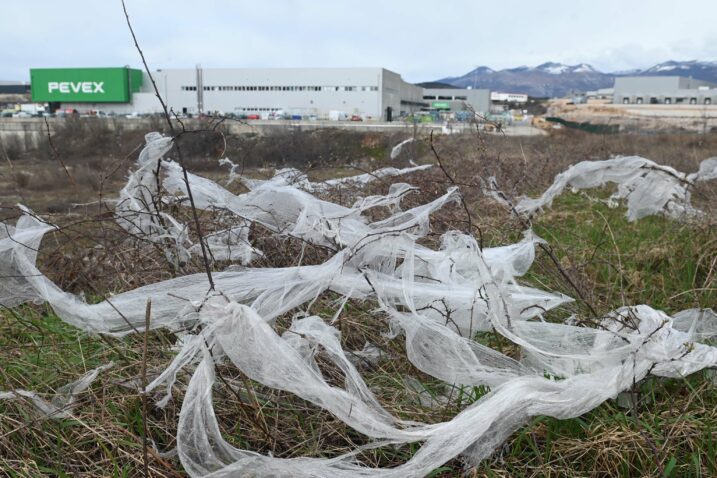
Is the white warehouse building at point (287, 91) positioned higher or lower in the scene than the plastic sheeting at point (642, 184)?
higher

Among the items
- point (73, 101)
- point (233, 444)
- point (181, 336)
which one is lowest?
point (233, 444)

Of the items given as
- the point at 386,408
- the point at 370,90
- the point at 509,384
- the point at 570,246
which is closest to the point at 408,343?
the point at 386,408

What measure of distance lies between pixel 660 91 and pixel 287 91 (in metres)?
35.3

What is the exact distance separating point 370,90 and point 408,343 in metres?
51.2

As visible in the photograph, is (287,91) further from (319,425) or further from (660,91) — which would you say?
(319,425)

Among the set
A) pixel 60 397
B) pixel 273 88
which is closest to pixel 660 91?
pixel 273 88

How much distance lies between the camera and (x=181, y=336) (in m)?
2.31

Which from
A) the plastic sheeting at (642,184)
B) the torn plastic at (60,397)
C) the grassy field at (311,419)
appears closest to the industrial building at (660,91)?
the plastic sheeting at (642,184)

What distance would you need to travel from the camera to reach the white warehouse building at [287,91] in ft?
169

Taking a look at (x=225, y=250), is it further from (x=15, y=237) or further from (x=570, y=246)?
(x=570, y=246)

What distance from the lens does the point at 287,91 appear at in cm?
5272

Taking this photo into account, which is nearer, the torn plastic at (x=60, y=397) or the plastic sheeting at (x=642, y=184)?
the torn plastic at (x=60, y=397)

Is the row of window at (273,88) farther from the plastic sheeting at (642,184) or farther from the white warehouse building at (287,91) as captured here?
the plastic sheeting at (642,184)

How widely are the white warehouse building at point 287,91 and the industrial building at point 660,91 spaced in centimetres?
2163
